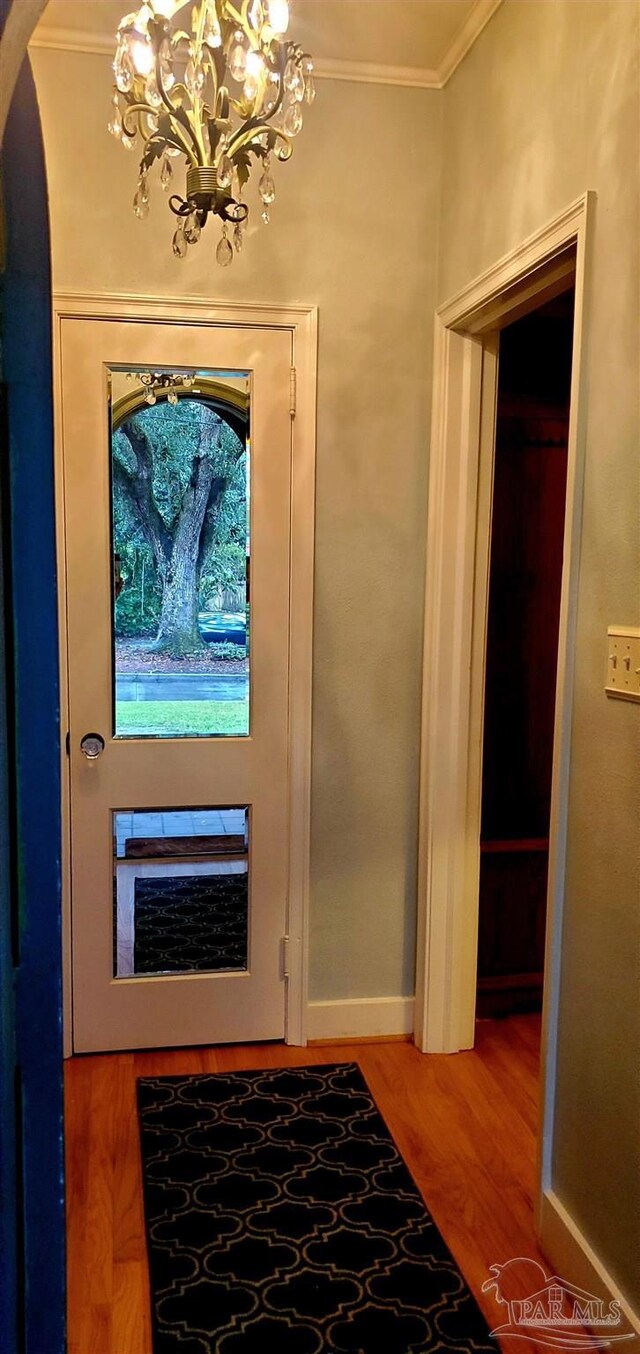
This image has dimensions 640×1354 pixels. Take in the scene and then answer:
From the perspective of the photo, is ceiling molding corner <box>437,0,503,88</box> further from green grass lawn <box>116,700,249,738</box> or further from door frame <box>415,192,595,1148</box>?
green grass lawn <box>116,700,249,738</box>

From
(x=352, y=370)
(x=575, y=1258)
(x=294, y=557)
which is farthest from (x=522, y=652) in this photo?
(x=575, y=1258)

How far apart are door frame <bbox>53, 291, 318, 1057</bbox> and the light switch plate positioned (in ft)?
3.80

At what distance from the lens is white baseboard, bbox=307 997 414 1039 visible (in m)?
2.78

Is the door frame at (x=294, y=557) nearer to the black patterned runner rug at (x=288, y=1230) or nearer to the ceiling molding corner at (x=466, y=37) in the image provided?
the black patterned runner rug at (x=288, y=1230)

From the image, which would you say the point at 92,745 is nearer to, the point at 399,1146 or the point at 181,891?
the point at 181,891

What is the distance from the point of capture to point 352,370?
2615 millimetres

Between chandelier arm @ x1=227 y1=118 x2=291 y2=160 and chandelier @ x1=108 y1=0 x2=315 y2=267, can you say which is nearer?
chandelier @ x1=108 y1=0 x2=315 y2=267

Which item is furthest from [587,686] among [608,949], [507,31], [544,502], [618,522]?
[507,31]

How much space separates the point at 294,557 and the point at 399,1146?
1584mm

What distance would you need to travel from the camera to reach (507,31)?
2.10 metres

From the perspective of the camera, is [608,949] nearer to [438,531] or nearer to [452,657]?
[452,657]

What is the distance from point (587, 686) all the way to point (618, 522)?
32 cm


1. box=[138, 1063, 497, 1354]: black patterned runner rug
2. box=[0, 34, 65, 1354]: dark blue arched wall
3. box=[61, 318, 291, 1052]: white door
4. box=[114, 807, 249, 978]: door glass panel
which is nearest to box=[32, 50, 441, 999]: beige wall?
box=[61, 318, 291, 1052]: white door

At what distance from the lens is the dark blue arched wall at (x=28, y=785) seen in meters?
0.52
